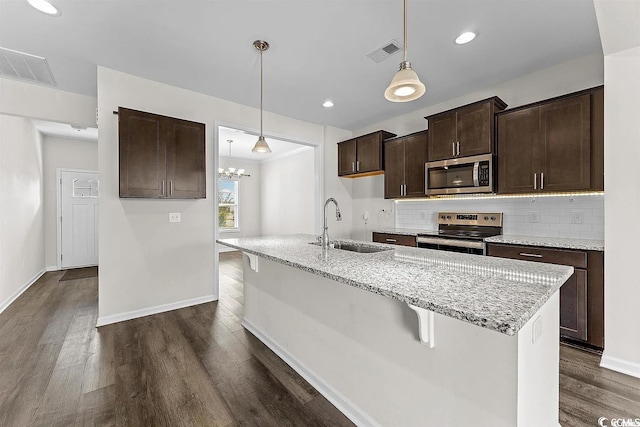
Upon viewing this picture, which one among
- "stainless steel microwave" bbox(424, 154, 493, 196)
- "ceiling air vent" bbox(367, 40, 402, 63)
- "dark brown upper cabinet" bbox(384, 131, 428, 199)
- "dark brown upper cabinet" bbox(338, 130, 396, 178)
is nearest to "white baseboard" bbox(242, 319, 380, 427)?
"stainless steel microwave" bbox(424, 154, 493, 196)

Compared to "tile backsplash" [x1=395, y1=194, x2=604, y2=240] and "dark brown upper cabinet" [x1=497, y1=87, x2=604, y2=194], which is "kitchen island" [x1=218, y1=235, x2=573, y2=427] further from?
"tile backsplash" [x1=395, y1=194, x2=604, y2=240]

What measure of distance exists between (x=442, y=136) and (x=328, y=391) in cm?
302

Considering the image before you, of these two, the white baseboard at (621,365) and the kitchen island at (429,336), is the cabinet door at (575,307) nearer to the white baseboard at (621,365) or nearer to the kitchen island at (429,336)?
the white baseboard at (621,365)

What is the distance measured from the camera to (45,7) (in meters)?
2.08

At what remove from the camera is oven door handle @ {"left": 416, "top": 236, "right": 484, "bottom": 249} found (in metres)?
3.02

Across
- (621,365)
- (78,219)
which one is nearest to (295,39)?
(621,365)

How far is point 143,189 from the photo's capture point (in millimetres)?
3021

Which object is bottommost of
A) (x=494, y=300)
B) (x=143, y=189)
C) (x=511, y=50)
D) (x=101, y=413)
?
(x=101, y=413)

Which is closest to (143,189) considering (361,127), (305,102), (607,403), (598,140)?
(305,102)

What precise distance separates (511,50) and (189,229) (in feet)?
13.0

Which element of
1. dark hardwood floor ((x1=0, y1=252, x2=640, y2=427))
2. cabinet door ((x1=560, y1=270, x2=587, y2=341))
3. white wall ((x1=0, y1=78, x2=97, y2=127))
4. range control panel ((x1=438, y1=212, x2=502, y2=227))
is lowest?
dark hardwood floor ((x1=0, y1=252, x2=640, y2=427))

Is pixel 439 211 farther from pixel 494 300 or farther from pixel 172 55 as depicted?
pixel 172 55

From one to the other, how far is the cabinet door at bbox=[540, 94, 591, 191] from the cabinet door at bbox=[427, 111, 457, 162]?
2.76 feet

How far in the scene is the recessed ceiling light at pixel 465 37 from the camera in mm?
2379
